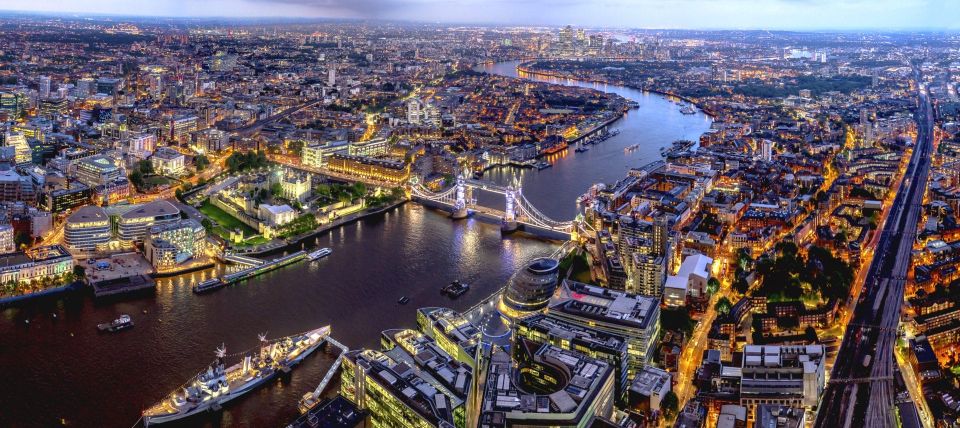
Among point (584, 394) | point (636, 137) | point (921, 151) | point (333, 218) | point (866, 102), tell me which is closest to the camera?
point (584, 394)

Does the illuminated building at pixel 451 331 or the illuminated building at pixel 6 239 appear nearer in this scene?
the illuminated building at pixel 451 331

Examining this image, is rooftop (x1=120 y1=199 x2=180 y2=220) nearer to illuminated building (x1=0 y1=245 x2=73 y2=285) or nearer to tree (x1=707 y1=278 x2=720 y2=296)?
illuminated building (x1=0 y1=245 x2=73 y2=285)

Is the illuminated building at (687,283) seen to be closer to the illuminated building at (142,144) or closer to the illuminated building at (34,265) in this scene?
the illuminated building at (34,265)

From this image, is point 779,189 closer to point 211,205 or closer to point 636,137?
point 636,137

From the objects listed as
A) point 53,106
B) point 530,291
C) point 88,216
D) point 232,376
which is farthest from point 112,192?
point 53,106

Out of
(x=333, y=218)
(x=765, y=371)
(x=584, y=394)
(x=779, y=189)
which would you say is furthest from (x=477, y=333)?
(x=779, y=189)


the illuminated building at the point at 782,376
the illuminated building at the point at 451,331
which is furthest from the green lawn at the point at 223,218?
the illuminated building at the point at 782,376
